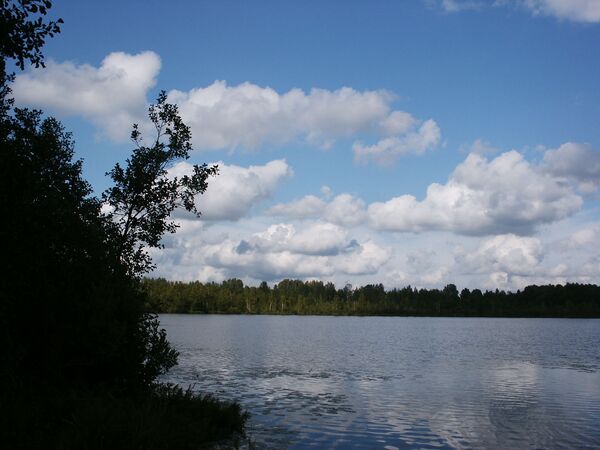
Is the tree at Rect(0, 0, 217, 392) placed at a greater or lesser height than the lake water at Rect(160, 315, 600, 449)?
greater

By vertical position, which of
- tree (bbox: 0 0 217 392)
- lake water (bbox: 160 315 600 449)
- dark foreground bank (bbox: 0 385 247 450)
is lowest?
lake water (bbox: 160 315 600 449)

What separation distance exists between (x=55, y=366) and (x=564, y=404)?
96.8ft

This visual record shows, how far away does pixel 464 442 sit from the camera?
78.0ft

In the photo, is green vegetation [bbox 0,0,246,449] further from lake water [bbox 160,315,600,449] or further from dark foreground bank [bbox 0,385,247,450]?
lake water [bbox 160,315,600,449]

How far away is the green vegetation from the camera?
48.1 ft

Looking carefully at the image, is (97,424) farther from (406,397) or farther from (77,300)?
(406,397)

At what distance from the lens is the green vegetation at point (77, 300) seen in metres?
14.7

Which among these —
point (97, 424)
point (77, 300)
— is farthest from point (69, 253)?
point (97, 424)

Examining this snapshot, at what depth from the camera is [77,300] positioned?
798 inches

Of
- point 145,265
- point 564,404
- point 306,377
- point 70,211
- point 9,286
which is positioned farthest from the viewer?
point 306,377

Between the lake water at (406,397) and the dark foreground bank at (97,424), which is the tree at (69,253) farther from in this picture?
the lake water at (406,397)

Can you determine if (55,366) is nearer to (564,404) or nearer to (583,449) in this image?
(583,449)

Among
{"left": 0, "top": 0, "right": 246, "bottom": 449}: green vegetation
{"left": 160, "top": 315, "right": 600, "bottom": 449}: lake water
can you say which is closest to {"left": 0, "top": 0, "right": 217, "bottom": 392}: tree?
{"left": 0, "top": 0, "right": 246, "bottom": 449}: green vegetation

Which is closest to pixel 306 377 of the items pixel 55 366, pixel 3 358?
pixel 55 366
